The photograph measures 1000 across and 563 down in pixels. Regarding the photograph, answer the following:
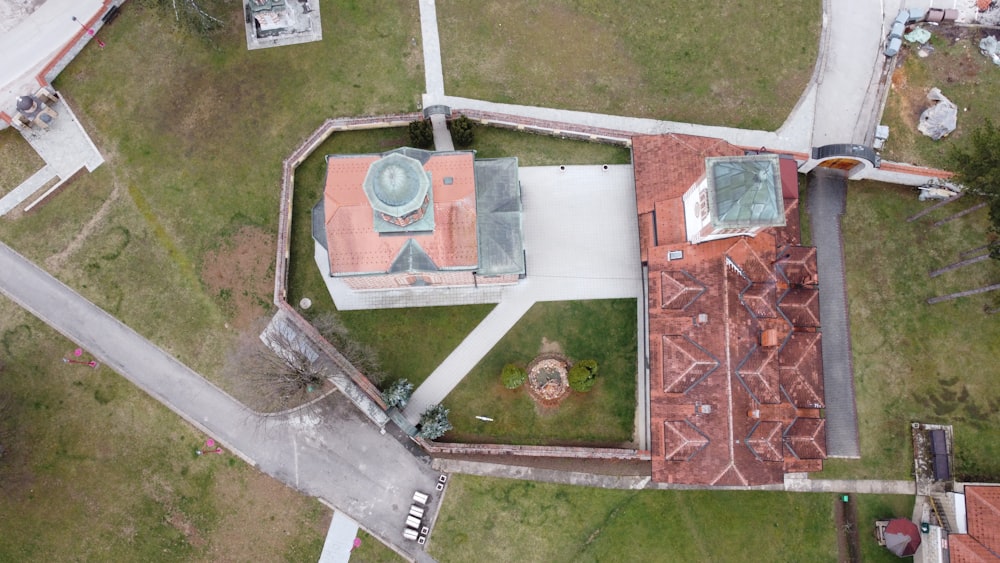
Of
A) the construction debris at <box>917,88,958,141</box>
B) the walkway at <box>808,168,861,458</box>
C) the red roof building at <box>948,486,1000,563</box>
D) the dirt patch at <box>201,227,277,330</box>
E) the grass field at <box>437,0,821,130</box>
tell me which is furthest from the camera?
the grass field at <box>437,0,821,130</box>

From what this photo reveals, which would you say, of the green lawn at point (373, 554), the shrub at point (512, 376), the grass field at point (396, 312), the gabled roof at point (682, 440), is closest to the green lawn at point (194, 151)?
the grass field at point (396, 312)

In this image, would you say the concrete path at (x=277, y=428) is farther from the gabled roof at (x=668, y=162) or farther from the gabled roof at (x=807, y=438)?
the gabled roof at (x=668, y=162)

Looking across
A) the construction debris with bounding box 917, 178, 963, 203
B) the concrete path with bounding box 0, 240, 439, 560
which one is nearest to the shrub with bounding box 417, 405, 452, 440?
the concrete path with bounding box 0, 240, 439, 560

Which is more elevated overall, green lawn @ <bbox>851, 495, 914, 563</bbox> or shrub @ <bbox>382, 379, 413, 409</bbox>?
shrub @ <bbox>382, 379, 413, 409</bbox>

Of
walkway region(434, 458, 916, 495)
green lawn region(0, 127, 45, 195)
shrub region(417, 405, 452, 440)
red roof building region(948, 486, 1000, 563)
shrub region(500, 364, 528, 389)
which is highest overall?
green lawn region(0, 127, 45, 195)

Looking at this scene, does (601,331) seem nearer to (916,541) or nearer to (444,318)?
(444,318)

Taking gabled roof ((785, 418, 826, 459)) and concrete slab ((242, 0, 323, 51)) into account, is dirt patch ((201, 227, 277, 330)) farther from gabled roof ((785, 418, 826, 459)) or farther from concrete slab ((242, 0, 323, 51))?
gabled roof ((785, 418, 826, 459))
